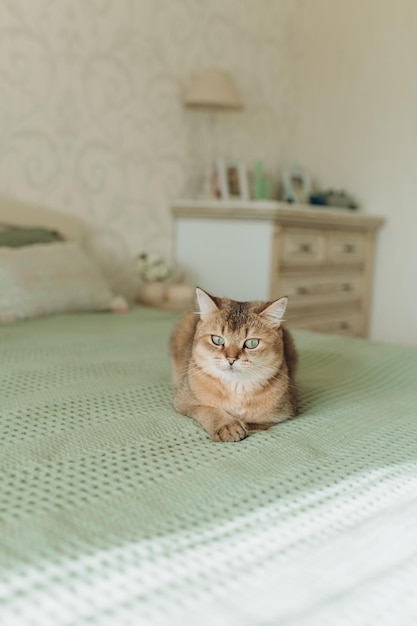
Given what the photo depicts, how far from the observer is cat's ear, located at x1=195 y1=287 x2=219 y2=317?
1174mm

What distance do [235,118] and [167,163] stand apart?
609 mm

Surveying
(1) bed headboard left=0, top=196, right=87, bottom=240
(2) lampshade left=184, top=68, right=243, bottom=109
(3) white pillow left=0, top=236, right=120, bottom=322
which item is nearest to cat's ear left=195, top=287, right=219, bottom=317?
(3) white pillow left=0, top=236, right=120, bottom=322

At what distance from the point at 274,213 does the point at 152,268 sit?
0.62 m

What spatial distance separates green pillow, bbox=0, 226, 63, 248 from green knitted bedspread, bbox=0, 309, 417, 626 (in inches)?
34.6

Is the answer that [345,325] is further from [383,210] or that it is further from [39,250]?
[39,250]

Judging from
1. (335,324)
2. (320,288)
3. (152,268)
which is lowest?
(335,324)

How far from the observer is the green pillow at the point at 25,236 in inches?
86.1

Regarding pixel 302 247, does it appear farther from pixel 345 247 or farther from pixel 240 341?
pixel 240 341

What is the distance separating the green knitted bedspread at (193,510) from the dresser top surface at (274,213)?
1521 millimetres

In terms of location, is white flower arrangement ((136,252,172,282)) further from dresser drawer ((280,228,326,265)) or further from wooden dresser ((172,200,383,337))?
dresser drawer ((280,228,326,265))

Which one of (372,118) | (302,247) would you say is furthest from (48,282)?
(372,118)

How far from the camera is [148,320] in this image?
7.16 ft

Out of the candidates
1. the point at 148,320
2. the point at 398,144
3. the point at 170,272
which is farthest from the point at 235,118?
the point at 148,320

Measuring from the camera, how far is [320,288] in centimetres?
322
